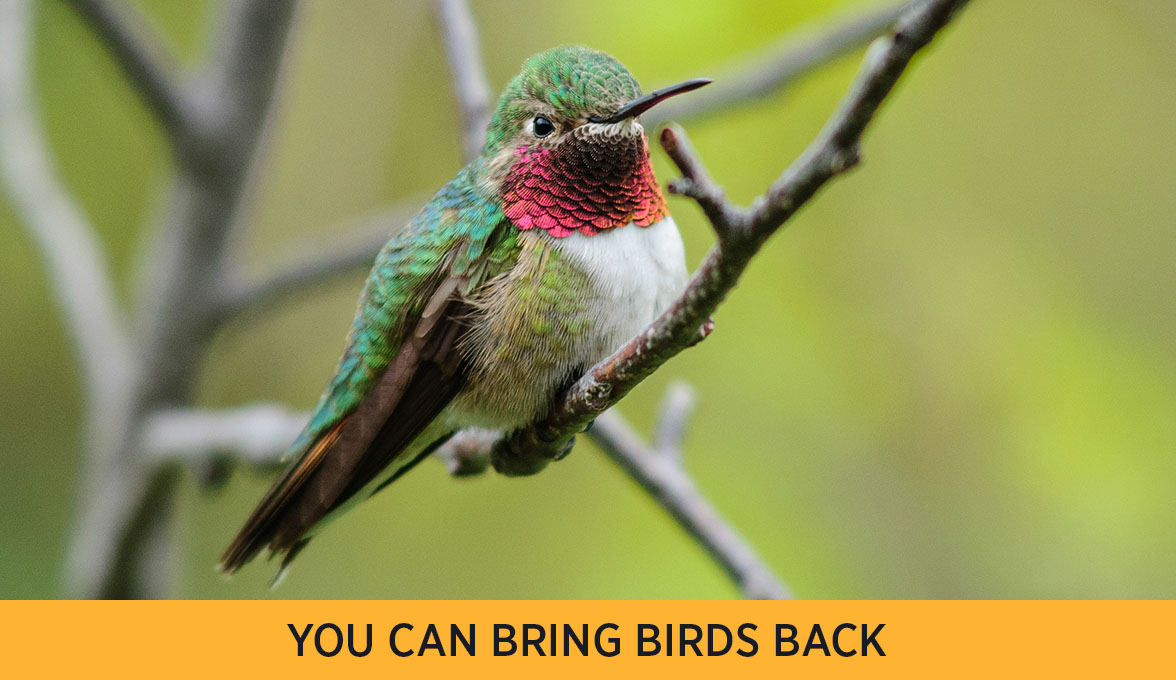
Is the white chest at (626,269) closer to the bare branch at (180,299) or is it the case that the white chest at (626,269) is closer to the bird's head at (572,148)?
the bird's head at (572,148)

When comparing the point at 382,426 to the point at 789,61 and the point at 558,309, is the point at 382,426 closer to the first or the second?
the point at 558,309

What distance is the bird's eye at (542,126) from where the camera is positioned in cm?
240

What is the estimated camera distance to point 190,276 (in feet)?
15.9

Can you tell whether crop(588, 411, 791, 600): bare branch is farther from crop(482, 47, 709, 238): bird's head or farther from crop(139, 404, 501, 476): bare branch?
crop(482, 47, 709, 238): bird's head

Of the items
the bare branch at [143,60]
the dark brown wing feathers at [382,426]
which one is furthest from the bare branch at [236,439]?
Result: the bare branch at [143,60]

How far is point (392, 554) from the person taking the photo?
705 centimetres

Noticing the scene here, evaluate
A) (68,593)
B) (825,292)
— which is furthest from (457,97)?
(68,593)

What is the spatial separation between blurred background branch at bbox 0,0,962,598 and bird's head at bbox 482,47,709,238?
2.11ft

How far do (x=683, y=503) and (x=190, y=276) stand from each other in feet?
8.86

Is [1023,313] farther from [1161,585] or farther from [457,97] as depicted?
[457,97]

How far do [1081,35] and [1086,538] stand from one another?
3.12 meters

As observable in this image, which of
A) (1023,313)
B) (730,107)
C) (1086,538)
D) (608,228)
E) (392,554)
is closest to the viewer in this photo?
(608,228)

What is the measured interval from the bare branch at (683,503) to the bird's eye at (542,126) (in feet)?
3.54

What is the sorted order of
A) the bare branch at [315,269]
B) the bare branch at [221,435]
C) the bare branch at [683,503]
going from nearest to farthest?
the bare branch at [683,503], the bare branch at [221,435], the bare branch at [315,269]
